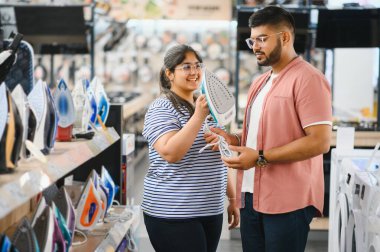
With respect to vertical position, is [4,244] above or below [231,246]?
above

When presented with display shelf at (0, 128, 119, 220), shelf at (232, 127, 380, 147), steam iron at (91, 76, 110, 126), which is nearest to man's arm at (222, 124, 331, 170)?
display shelf at (0, 128, 119, 220)

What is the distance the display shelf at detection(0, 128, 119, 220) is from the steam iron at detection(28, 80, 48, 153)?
64 millimetres

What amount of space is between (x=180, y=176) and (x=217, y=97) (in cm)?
44

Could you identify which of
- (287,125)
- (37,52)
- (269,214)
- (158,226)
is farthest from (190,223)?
(37,52)

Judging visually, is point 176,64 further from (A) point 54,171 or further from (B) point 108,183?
(A) point 54,171

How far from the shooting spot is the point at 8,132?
6.89ft

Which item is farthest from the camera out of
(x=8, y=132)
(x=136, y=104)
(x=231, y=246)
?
(x=136, y=104)

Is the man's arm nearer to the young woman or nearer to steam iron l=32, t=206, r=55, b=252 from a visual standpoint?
the young woman

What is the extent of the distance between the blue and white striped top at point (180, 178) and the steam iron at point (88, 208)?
310mm

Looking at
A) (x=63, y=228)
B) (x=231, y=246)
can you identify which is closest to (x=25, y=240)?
(x=63, y=228)

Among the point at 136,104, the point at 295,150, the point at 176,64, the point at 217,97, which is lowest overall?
the point at 136,104

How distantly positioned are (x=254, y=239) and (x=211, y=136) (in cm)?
53

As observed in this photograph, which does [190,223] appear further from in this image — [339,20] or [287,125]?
[339,20]

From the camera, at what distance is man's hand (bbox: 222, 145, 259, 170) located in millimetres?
2982
